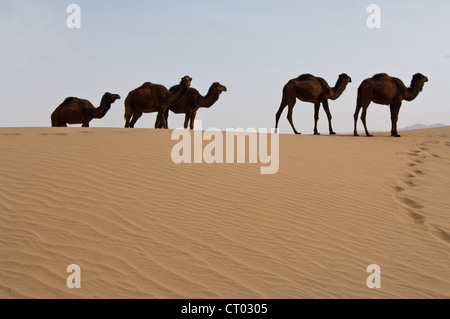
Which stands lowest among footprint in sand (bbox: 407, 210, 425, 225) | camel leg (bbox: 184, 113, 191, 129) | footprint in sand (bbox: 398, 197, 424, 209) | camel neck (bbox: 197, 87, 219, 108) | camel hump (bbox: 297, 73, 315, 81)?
footprint in sand (bbox: 407, 210, 425, 225)

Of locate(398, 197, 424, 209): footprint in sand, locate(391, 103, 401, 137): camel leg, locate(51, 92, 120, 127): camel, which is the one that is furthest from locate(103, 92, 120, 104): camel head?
locate(398, 197, 424, 209): footprint in sand

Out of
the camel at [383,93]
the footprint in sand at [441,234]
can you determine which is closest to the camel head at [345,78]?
the camel at [383,93]

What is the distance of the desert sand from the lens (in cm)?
400

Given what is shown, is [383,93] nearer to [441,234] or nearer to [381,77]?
[381,77]

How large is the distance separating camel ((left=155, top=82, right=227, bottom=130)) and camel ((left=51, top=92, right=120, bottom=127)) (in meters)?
2.28

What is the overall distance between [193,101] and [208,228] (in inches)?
459

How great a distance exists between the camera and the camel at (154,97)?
50.4 feet

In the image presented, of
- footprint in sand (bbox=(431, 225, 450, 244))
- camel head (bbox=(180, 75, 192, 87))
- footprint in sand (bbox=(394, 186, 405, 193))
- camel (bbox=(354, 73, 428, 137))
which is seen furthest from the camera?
camel head (bbox=(180, 75, 192, 87))

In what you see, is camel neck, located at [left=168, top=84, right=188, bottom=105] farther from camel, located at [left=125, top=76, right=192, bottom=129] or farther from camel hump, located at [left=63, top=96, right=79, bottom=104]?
camel hump, located at [left=63, top=96, right=79, bottom=104]

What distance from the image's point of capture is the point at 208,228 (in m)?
5.14

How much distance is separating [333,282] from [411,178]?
5.17 m

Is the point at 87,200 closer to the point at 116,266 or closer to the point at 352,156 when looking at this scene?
the point at 116,266

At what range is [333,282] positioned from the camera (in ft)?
13.6

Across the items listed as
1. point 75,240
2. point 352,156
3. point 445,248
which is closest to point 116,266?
point 75,240
